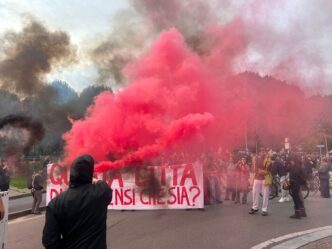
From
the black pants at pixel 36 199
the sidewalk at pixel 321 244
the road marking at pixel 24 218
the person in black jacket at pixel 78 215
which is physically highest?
the person in black jacket at pixel 78 215

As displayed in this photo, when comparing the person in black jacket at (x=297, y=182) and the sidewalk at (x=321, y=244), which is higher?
the person in black jacket at (x=297, y=182)

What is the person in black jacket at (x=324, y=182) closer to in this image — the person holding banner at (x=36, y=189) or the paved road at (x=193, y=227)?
the paved road at (x=193, y=227)

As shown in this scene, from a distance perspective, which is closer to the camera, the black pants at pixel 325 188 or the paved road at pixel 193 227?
the paved road at pixel 193 227

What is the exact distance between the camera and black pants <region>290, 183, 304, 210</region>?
9.98 meters

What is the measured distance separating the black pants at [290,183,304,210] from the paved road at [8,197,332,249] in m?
0.37

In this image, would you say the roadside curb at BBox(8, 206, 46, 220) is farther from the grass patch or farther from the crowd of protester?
the grass patch

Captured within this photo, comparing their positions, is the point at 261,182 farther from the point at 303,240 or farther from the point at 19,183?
the point at 19,183

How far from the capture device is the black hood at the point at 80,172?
3219 millimetres

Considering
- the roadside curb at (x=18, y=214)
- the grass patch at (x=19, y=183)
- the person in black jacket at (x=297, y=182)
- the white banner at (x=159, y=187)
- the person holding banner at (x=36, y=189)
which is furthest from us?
the grass patch at (x=19, y=183)

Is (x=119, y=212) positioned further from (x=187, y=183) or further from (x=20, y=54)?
(x=20, y=54)

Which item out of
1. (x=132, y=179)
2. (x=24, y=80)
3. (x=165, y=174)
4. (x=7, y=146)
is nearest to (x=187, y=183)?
(x=165, y=174)

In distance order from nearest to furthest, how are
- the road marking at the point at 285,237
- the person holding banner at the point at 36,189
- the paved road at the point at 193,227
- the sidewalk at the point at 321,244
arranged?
the sidewalk at the point at 321,244
the road marking at the point at 285,237
the paved road at the point at 193,227
the person holding banner at the point at 36,189

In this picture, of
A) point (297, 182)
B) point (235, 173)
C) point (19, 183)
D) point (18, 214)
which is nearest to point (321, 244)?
point (297, 182)

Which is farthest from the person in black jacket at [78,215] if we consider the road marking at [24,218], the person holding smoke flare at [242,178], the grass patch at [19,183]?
the grass patch at [19,183]
